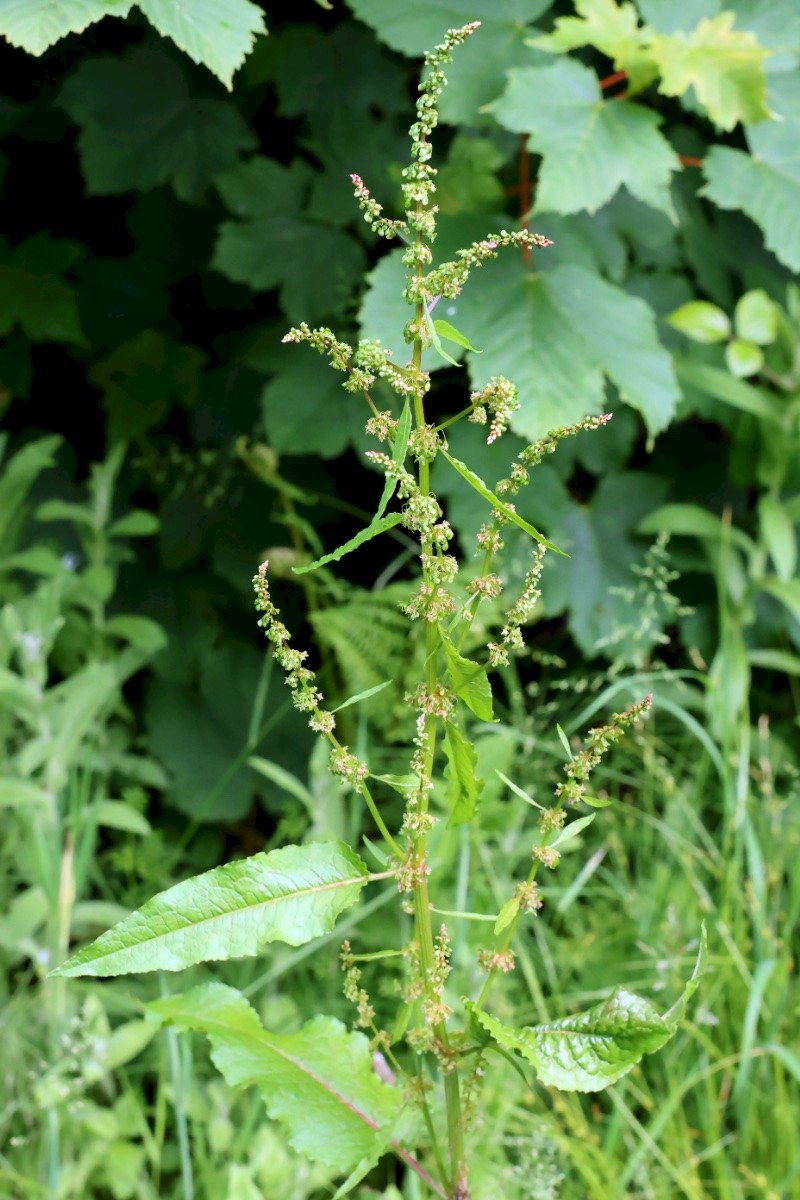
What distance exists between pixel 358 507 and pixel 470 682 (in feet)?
4.86

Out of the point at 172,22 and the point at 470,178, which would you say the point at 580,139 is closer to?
the point at 470,178

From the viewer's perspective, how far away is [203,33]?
3.69 feet

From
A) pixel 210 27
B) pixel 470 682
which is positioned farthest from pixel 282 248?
pixel 470 682

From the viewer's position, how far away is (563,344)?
1518 mm

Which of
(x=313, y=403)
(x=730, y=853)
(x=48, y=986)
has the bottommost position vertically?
(x=730, y=853)

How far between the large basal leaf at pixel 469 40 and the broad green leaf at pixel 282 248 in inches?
12.8

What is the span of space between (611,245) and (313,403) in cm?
55

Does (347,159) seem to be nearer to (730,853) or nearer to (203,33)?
(203,33)

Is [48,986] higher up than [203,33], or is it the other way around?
[203,33]

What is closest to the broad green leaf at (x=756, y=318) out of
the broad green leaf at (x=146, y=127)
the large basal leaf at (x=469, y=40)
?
the large basal leaf at (x=469, y=40)

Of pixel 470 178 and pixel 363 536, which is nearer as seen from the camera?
pixel 363 536

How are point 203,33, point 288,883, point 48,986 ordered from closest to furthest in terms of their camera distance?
point 288,883
point 203,33
point 48,986

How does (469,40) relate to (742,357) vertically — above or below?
above

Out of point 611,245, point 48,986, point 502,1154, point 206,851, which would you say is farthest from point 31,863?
point 611,245
